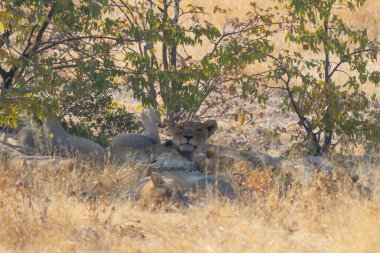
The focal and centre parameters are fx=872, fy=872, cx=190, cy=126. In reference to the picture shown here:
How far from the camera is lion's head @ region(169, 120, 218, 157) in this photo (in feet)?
36.8

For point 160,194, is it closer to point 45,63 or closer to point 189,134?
point 189,134

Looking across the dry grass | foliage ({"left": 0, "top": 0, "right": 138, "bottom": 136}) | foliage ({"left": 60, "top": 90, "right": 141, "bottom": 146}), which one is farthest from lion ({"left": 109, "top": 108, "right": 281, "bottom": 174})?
the dry grass

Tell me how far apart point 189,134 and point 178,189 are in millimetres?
2938

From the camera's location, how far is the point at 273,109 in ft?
56.3

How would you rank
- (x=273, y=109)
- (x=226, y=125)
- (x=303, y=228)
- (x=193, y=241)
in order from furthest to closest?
(x=273, y=109) → (x=226, y=125) → (x=303, y=228) → (x=193, y=241)

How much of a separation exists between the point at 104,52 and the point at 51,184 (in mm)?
3170

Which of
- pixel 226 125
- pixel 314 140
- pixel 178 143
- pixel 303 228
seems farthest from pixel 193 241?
pixel 226 125

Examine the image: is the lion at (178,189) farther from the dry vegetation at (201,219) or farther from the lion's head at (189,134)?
the lion's head at (189,134)

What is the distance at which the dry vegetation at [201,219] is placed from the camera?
648 cm

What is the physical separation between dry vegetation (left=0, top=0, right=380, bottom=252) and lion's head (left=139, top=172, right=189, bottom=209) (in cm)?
19

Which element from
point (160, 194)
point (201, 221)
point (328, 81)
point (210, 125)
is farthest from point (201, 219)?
point (328, 81)

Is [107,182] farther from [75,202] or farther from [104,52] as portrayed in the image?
[104,52]

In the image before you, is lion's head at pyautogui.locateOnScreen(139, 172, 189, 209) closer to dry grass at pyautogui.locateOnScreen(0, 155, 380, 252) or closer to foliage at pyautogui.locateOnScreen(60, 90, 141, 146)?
dry grass at pyautogui.locateOnScreen(0, 155, 380, 252)

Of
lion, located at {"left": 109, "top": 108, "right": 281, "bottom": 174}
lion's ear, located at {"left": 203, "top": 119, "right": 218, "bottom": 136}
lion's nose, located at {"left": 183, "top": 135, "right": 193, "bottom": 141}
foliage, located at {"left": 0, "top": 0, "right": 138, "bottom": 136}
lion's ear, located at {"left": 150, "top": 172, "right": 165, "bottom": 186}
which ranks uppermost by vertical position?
foliage, located at {"left": 0, "top": 0, "right": 138, "bottom": 136}
